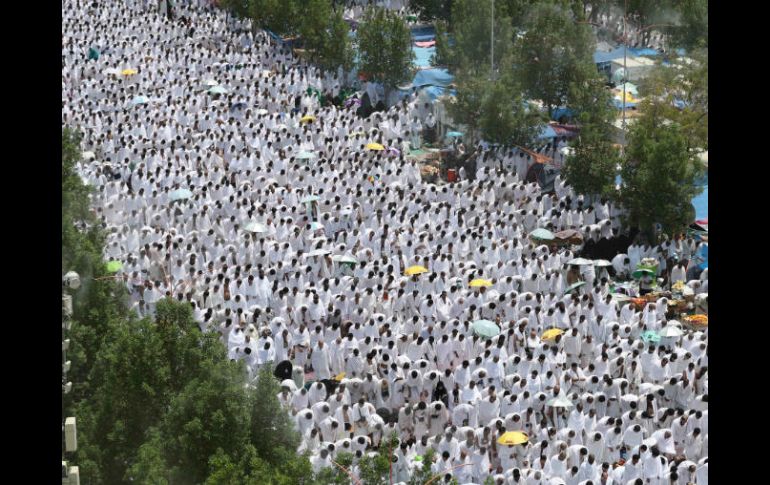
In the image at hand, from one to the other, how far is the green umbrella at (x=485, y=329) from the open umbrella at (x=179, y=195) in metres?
6.81

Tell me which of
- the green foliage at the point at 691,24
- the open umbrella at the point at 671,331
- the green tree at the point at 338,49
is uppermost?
the green foliage at the point at 691,24

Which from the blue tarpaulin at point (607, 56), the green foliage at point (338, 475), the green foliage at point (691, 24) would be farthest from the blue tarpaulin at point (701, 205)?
the green foliage at point (338, 475)

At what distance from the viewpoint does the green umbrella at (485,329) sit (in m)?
19.1

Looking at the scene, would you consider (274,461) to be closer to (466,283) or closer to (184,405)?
(184,405)

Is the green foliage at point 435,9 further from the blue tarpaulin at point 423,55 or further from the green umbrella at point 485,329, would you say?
the green umbrella at point 485,329

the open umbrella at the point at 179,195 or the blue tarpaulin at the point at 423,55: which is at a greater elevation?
the blue tarpaulin at the point at 423,55

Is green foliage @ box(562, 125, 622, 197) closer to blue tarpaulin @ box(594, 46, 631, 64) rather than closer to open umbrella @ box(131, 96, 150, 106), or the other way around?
blue tarpaulin @ box(594, 46, 631, 64)

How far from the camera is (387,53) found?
31984mm

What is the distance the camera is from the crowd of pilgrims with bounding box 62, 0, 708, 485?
17.0 meters

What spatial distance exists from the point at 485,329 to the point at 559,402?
2.09 m

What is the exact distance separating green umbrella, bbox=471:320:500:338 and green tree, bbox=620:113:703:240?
17.8 ft

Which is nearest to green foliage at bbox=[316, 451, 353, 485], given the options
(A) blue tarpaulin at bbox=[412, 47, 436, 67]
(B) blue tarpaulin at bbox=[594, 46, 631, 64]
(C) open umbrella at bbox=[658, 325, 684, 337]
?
(C) open umbrella at bbox=[658, 325, 684, 337]
